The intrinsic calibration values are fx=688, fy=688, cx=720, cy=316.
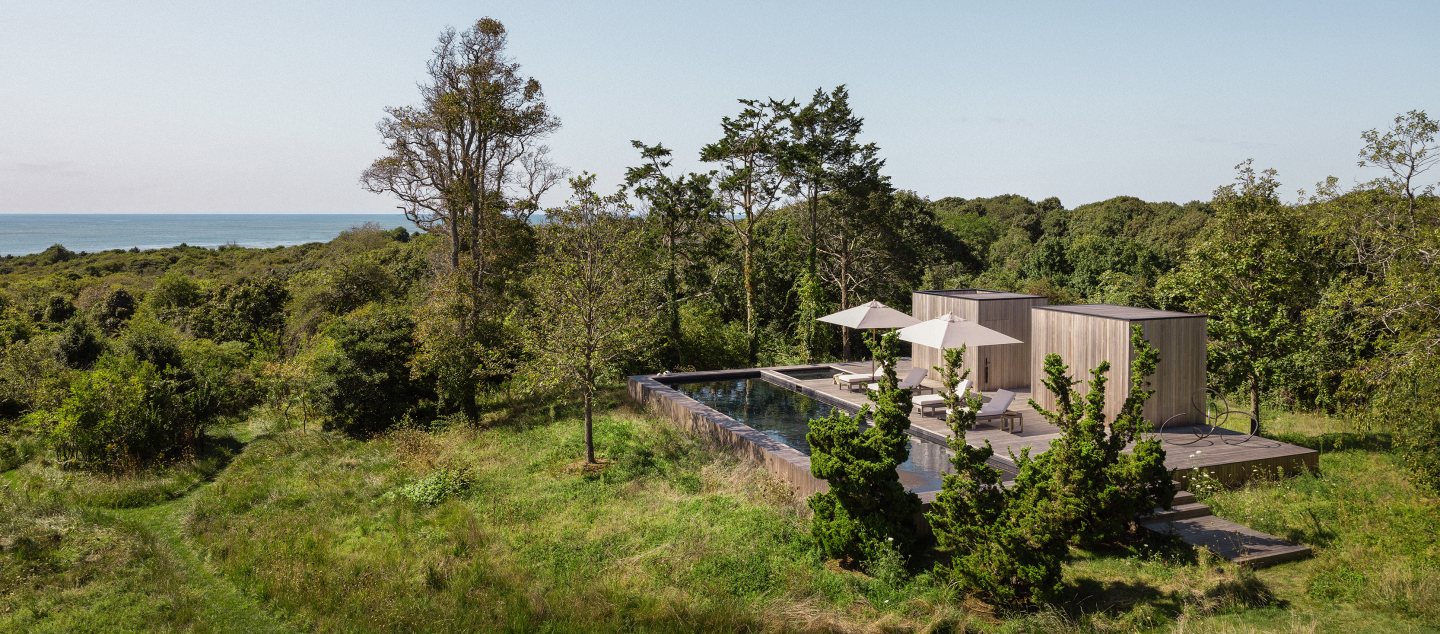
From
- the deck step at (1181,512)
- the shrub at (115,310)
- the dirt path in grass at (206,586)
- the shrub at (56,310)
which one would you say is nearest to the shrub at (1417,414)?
the deck step at (1181,512)

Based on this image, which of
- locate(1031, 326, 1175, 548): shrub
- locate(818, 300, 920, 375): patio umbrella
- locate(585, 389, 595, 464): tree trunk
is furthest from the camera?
locate(818, 300, 920, 375): patio umbrella

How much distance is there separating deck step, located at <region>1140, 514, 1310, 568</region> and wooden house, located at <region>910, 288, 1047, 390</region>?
5.54 meters

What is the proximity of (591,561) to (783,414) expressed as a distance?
6.16 meters

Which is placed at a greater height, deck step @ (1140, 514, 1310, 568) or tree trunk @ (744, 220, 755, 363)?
tree trunk @ (744, 220, 755, 363)

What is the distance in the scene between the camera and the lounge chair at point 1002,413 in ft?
33.8

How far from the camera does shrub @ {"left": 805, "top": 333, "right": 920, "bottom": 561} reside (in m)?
6.63

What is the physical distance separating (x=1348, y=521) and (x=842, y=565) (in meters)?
5.43

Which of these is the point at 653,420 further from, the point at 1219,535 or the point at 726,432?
the point at 1219,535

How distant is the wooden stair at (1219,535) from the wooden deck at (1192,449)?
45cm

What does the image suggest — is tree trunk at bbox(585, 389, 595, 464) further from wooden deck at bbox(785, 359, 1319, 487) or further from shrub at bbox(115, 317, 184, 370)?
shrub at bbox(115, 317, 184, 370)

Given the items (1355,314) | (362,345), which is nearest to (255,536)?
(362,345)

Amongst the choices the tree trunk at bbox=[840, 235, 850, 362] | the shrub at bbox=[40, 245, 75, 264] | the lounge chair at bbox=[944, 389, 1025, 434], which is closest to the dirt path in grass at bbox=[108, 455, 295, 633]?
the lounge chair at bbox=[944, 389, 1025, 434]

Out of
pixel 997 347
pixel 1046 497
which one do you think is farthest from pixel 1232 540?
pixel 997 347

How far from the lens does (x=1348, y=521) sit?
7.29m
